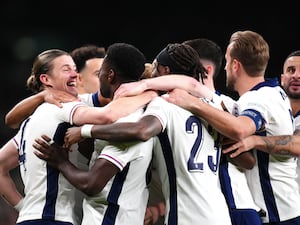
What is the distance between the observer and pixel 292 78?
6180mm

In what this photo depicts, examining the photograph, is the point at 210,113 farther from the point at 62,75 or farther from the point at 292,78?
the point at 292,78

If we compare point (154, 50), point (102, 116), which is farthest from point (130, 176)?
point (154, 50)

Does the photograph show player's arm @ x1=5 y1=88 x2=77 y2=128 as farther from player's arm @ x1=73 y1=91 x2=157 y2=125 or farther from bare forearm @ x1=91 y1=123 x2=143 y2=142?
bare forearm @ x1=91 y1=123 x2=143 y2=142

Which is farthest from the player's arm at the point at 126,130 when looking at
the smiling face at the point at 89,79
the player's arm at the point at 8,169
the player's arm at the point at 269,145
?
the smiling face at the point at 89,79

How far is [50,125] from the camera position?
455cm

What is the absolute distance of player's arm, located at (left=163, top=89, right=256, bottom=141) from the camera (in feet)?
14.3

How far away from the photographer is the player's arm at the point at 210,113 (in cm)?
436

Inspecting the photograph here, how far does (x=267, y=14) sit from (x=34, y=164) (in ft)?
41.0

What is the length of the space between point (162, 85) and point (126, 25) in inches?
475

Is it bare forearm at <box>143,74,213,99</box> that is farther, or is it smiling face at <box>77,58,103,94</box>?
smiling face at <box>77,58,103,94</box>

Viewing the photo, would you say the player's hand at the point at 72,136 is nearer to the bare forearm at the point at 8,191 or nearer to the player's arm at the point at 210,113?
the player's arm at the point at 210,113

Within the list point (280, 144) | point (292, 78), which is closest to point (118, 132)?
point (280, 144)

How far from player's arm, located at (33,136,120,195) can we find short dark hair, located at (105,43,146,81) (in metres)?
0.64

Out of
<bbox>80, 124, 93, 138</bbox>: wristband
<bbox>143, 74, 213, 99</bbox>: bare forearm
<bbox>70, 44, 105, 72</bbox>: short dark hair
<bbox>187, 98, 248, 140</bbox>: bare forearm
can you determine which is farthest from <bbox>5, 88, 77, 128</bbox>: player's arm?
<bbox>70, 44, 105, 72</bbox>: short dark hair
